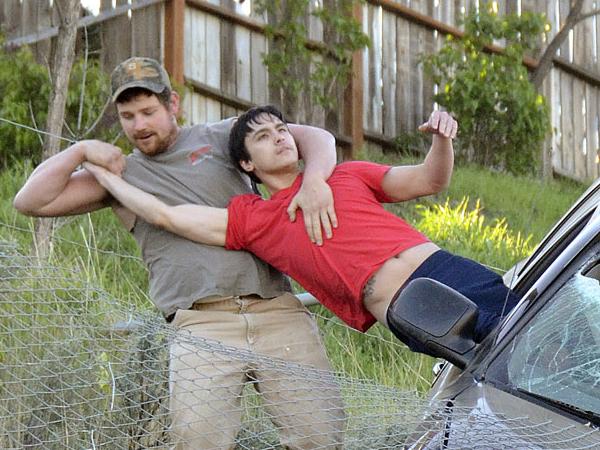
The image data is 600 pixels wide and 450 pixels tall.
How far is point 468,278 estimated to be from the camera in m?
4.19

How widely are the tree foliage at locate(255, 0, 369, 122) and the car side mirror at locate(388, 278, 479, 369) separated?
617 centimetres

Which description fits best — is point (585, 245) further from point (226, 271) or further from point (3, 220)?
point (3, 220)

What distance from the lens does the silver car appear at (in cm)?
317

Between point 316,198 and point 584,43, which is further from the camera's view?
point 584,43

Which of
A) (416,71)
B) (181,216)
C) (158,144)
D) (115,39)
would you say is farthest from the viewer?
(416,71)

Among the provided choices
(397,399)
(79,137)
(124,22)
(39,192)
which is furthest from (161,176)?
(124,22)

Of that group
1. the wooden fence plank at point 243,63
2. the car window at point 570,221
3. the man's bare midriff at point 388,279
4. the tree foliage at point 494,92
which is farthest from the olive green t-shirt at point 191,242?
the tree foliage at point 494,92

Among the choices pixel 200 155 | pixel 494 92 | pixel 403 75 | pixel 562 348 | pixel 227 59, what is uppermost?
pixel 227 59

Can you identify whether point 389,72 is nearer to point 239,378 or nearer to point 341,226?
point 341,226

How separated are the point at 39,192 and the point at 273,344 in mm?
882

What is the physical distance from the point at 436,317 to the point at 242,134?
58.6 inches

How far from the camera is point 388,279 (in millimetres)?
4250

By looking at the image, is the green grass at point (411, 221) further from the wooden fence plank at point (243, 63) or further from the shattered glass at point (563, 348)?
→ the shattered glass at point (563, 348)

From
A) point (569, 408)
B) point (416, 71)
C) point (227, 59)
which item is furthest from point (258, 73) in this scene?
point (569, 408)
